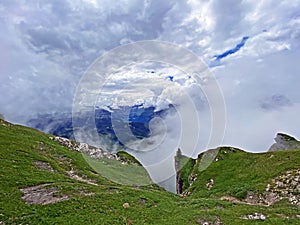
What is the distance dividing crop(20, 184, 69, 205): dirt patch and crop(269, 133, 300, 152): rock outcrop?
113 m

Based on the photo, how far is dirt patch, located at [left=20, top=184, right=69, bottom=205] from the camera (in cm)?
3866

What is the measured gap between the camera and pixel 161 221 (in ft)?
120

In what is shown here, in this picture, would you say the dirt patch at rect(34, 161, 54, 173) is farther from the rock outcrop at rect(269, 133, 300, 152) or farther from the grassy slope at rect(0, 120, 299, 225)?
the rock outcrop at rect(269, 133, 300, 152)

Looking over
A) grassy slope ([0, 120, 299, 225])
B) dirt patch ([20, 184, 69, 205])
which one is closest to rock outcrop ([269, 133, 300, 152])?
grassy slope ([0, 120, 299, 225])

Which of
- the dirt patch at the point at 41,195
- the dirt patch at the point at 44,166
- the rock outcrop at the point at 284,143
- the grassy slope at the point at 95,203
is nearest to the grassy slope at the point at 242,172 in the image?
the grassy slope at the point at 95,203

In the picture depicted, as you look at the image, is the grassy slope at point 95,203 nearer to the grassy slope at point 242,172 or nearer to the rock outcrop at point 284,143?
the grassy slope at point 242,172

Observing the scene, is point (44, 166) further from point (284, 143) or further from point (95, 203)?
point (284, 143)

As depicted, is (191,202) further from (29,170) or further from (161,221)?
(29,170)

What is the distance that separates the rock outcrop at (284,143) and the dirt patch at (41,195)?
113 meters

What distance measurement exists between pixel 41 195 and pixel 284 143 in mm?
119918

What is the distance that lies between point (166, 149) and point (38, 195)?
66.1 m

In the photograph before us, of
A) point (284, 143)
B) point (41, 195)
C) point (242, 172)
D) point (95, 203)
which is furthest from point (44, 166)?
point (284, 143)

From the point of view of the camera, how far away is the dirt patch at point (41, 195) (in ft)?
127

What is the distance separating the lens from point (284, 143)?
13738 centimetres
